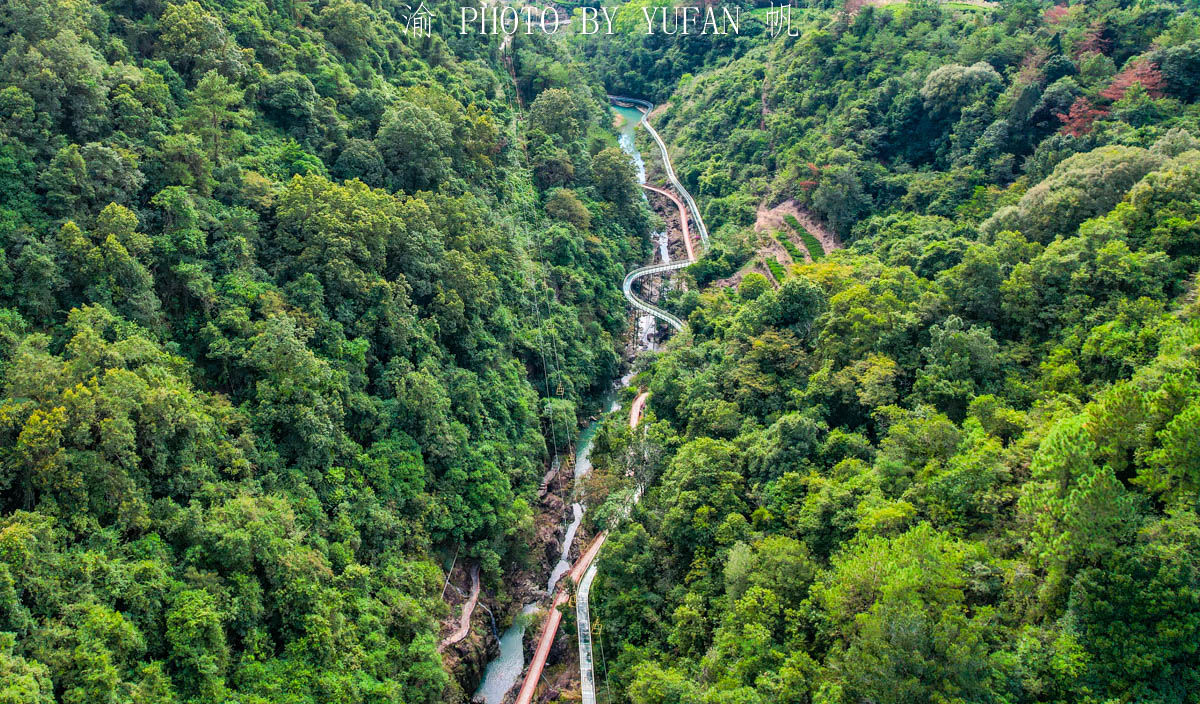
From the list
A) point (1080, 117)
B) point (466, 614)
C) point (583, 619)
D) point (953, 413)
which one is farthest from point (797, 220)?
point (466, 614)

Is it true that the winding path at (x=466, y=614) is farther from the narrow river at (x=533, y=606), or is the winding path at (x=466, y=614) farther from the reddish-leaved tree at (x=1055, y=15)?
the reddish-leaved tree at (x=1055, y=15)

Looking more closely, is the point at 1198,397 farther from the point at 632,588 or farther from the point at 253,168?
the point at 253,168

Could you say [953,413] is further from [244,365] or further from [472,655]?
[244,365]

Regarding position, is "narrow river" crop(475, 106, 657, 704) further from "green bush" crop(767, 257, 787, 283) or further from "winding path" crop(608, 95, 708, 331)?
"green bush" crop(767, 257, 787, 283)

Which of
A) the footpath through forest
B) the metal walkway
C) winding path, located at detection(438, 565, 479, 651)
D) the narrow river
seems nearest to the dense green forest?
the metal walkway

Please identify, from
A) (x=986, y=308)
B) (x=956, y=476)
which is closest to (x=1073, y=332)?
(x=986, y=308)
